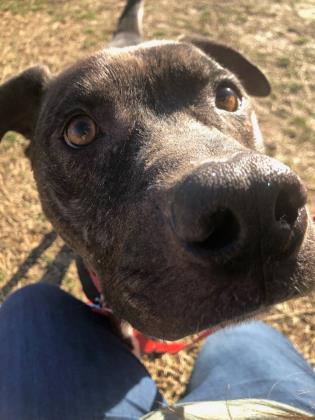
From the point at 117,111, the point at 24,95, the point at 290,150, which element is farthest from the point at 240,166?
the point at 290,150

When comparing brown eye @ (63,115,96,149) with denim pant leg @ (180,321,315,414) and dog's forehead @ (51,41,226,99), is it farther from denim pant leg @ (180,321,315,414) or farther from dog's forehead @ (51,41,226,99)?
denim pant leg @ (180,321,315,414)

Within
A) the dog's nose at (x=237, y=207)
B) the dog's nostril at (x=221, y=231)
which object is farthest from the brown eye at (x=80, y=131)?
the dog's nostril at (x=221, y=231)

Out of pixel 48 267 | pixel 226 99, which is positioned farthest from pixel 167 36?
pixel 226 99

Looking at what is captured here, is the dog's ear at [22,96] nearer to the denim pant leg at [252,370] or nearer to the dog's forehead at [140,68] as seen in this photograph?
the dog's forehead at [140,68]

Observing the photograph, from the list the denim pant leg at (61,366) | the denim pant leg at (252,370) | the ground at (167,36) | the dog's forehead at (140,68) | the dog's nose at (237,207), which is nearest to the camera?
the dog's nose at (237,207)

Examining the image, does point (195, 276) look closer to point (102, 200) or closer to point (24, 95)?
point (102, 200)

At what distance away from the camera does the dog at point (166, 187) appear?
1.46m

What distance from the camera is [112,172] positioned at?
7.59 ft

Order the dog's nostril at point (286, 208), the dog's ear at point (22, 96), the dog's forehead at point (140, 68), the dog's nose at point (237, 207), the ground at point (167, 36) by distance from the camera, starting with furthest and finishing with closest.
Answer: the ground at point (167, 36), the dog's ear at point (22, 96), the dog's forehead at point (140, 68), the dog's nostril at point (286, 208), the dog's nose at point (237, 207)

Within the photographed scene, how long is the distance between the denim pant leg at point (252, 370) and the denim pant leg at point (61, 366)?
1.66 feet

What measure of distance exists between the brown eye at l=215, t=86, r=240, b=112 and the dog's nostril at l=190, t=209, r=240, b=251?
147 cm

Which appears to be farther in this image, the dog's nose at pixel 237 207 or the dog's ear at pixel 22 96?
the dog's ear at pixel 22 96

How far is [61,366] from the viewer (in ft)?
9.36

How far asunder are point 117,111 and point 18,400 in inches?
74.9
